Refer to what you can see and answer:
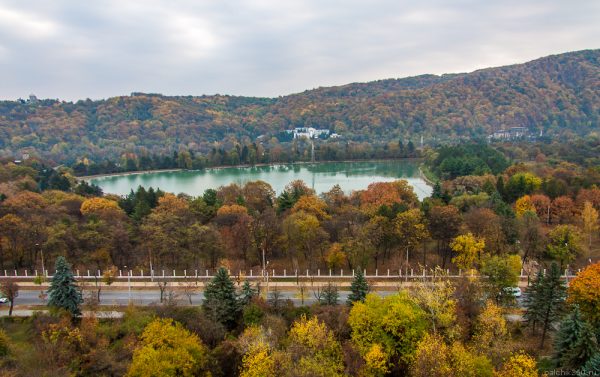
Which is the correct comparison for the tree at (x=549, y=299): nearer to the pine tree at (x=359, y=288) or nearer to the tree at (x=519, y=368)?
the tree at (x=519, y=368)

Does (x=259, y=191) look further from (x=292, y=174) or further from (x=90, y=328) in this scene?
(x=292, y=174)

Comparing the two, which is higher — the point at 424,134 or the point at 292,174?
the point at 424,134

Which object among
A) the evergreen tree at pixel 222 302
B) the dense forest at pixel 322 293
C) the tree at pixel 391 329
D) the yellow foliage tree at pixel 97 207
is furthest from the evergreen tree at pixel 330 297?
the yellow foliage tree at pixel 97 207

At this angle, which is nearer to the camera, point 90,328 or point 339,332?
point 339,332

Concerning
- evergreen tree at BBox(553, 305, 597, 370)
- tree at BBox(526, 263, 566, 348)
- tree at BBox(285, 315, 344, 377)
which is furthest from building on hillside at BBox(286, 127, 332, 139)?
evergreen tree at BBox(553, 305, 597, 370)

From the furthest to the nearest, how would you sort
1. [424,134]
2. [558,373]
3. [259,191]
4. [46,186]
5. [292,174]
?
[424,134], [292,174], [46,186], [259,191], [558,373]

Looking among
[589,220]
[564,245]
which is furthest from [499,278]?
[589,220]

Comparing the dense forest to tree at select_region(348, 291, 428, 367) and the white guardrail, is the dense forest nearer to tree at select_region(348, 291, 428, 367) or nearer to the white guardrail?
tree at select_region(348, 291, 428, 367)

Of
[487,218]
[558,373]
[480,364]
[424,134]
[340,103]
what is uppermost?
[340,103]

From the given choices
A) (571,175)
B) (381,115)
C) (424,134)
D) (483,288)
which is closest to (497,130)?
(424,134)
